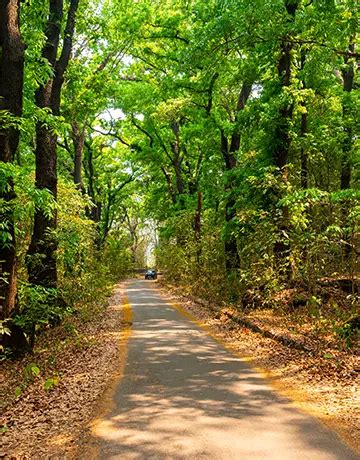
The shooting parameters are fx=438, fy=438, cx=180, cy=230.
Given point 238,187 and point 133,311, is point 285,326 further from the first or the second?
point 133,311

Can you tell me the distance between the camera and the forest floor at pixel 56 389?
4.94m

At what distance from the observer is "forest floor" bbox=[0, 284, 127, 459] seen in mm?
4945

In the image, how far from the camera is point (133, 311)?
1727 centimetres

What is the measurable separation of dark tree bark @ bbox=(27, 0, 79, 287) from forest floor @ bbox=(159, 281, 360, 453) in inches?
193

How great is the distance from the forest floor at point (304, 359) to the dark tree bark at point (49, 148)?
4.91m

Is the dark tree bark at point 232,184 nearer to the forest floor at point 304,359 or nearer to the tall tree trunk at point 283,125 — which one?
the tall tree trunk at point 283,125

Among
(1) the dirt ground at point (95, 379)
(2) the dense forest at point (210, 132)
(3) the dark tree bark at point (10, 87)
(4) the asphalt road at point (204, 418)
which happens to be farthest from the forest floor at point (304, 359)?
(3) the dark tree bark at point (10, 87)

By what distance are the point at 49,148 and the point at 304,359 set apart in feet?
28.3

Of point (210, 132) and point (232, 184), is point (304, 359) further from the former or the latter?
point (210, 132)

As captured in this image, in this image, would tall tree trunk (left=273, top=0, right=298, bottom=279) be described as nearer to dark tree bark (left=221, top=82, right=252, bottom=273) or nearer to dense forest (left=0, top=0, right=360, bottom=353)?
dense forest (left=0, top=0, right=360, bottom=353)

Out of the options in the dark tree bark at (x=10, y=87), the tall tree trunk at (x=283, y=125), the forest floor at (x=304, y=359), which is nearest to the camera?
the forest floor at (x=304, y=359)

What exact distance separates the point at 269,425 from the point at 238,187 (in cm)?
1041

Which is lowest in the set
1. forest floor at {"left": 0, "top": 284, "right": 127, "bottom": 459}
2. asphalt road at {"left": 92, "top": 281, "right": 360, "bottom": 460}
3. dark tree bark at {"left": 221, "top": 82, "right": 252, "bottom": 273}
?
forest floor at {"left": 0, "top": 284, "right": 127, "bottom": 459}

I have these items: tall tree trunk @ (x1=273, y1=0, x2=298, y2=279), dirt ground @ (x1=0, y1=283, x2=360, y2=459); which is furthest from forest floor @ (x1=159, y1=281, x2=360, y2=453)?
tall tree trunk @ (x1=273, y1=0, x2=298, y2=279)
